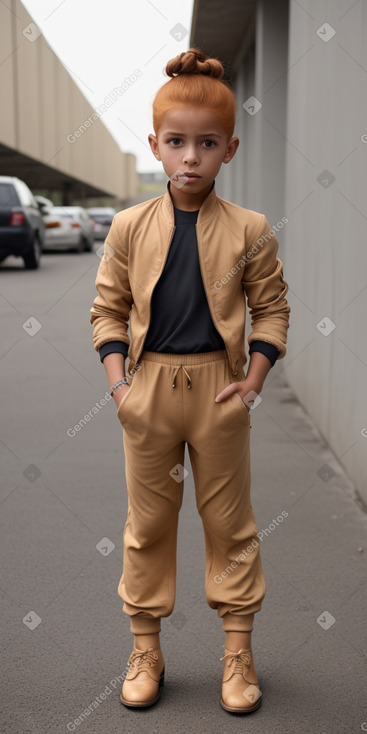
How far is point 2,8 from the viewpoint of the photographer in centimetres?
2431

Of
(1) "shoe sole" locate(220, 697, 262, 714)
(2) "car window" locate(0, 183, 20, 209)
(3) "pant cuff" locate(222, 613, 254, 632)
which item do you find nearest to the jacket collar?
(3) "pant cuff" locate(222, 613, 254, 632)

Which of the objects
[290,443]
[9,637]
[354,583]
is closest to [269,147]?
[290,443]

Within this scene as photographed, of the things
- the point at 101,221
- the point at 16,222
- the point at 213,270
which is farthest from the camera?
the point at 101,221

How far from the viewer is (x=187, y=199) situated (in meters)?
2.56

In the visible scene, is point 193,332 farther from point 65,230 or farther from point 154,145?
point 65,230

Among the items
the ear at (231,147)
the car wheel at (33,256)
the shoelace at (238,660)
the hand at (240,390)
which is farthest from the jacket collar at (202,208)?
the car wheel at (33,256)

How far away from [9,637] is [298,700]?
3.48 feet

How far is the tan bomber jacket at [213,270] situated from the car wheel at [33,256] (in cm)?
1591

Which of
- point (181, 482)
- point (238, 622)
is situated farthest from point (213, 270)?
point (238, 622)

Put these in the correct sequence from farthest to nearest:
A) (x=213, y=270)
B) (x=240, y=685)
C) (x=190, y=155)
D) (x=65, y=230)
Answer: (x=65, y=230), (x=240, y=685), (x=213, y=270), (x=190, y=155)

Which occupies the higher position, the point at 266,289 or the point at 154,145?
the point at 154,145

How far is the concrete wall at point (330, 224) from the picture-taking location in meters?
4.76

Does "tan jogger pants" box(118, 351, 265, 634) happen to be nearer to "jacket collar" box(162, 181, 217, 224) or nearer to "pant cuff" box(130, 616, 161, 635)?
"pant cuff" box(130, 616, 161, 635)

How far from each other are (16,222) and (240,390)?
15.6m
